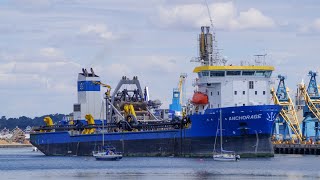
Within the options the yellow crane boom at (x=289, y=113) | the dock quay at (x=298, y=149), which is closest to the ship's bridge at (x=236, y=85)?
the dock quay at (x=298, y=149)

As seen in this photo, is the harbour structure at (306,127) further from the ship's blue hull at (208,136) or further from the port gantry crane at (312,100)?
the ship's blue hull at (208,136)

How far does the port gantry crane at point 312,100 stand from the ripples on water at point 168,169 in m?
23.8

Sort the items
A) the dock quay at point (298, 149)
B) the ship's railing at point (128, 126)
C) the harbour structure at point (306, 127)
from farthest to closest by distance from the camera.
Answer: the harbour structure at point (306, 127)
the dock quay at point (298, 149)
the ship's railing at point (128, 126)

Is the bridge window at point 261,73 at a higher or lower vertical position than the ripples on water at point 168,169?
higher

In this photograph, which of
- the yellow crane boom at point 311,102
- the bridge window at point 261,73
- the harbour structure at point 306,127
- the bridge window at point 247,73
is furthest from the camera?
the yellow crane boom at point 311,102

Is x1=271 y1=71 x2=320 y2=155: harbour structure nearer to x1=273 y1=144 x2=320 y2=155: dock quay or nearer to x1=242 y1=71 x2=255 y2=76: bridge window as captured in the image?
x1=273 y1=144 x2=320 y2=155: dock quay

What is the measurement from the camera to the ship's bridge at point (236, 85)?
10388 centimetres

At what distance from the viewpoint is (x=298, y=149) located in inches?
4892

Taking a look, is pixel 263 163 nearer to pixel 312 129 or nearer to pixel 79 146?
pixel 79 146

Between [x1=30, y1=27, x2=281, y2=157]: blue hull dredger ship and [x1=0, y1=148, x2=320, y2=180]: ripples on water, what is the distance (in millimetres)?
2002

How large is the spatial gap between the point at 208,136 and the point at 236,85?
17.7 ft

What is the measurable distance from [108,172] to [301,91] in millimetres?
47771

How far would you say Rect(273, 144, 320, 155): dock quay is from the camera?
121 metres

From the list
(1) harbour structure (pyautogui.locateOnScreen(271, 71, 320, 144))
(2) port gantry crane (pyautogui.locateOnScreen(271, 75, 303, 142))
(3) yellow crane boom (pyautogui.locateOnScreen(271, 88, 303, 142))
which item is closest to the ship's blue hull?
(1) harbour structure (pyautogui.locateOnScreen(271, 71, 320, 144))
